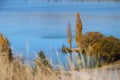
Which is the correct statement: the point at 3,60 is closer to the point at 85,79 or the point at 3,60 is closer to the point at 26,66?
the point at 26,66

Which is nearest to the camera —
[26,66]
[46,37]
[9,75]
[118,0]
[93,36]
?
[9,75]

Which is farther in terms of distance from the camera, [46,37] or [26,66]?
[46,37]

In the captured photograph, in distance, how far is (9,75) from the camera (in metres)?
4.88

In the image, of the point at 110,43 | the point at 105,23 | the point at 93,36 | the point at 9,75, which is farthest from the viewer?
the point at 105,23

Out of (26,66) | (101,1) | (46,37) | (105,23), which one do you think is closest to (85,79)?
(26,66)

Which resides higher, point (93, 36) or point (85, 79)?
point (85, 79)

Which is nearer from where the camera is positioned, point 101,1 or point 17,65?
point 17,65

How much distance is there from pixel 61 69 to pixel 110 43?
23956 mm

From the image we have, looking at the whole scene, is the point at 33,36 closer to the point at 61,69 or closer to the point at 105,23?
the point at 105,23

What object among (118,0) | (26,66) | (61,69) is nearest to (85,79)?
(61,69)

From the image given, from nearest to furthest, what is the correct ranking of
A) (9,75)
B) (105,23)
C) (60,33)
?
(9,75), (60,33), (105,23)

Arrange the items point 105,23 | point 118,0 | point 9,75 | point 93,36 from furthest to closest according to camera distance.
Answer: point 118,0 → point 105,23 → point 93,36 → point 9,75

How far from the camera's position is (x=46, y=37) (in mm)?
45031

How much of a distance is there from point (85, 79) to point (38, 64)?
81 centimetres
